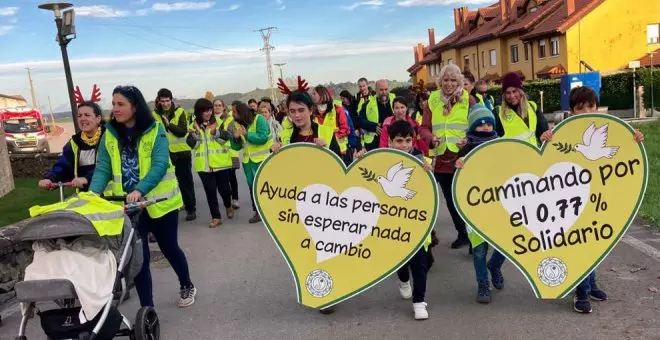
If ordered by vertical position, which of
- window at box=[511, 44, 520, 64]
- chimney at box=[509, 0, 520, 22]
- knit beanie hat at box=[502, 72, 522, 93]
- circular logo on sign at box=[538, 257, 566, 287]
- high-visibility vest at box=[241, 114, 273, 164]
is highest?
chimney at box=[509, 0, 520, 22]

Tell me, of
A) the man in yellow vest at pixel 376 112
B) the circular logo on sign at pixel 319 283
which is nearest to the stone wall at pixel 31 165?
the man in yellow vest at pixel 376 112

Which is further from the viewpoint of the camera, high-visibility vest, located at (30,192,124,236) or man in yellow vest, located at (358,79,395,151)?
man in yellow vest, located at (358,79,395,151)

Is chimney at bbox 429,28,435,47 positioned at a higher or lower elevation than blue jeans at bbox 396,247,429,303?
higher

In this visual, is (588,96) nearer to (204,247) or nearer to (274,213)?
(274,213)

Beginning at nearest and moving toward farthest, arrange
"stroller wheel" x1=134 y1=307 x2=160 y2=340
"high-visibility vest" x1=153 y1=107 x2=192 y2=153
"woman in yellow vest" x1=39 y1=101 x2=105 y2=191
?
1. "stroller wheel" x1=134 y1=307 x2=160 y2=340
2. "woman in yellow vest" x1=39 y1=101 x2=105 y2=191
3. "high-visibility vest" x1=153 y1=107 x2=192 y2=153

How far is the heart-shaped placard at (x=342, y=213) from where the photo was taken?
4.29 meters

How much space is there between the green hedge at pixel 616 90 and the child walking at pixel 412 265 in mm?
18105

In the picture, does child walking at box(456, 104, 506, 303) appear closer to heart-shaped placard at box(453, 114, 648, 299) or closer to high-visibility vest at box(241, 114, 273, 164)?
heart-shaped placard at box(453, 114, 648, 299)

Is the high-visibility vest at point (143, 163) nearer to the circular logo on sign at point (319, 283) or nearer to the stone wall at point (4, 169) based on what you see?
the circular logo on sign at point (319, 283)

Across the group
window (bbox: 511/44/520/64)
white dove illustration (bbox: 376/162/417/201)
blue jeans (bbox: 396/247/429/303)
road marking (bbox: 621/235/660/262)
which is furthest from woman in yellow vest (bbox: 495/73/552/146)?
window (bbox: 511/44/520/64)

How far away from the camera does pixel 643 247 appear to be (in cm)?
561

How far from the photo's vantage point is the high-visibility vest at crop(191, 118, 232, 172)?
330 inches

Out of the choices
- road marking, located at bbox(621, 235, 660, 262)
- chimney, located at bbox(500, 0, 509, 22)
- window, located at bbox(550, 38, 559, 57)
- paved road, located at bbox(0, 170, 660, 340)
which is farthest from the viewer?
chimney, located at bbox(500, 0, 509, 22)

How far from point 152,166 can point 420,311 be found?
2.27 meters
